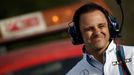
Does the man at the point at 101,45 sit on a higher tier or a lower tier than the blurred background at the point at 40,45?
higher

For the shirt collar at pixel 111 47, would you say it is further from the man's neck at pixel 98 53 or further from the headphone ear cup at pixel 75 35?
the headphone ear cup at pixel 75 35

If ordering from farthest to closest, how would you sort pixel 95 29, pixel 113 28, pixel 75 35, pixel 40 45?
pixel 40 45 < pixel 75 35 < pixel 113 28 < pixel 95 29

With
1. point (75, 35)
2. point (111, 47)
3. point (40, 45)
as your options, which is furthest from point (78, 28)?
point (40, 45)

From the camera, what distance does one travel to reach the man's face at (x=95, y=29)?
142 inches

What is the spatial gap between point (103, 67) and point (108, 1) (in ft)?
1.94

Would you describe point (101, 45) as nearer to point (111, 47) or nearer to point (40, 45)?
point (111, 47)

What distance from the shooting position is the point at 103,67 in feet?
12.0

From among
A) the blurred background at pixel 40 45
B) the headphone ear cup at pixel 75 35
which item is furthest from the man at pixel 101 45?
the blurred background at pixel 40 45

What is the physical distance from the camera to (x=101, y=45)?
364 centimetres

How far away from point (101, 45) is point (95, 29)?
94mm

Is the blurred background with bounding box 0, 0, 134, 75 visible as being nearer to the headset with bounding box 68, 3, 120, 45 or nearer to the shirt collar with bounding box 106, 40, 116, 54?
the headset with bounding box 68, 3, 120, 45

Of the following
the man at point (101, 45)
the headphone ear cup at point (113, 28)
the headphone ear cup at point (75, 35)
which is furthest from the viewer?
the headphone ear cup at point (75, 35)

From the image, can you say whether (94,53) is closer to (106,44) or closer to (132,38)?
(106,44)

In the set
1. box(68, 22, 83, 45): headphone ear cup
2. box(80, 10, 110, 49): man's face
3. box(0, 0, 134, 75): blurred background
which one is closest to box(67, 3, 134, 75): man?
box(80, 10, 110, 49): man's face
